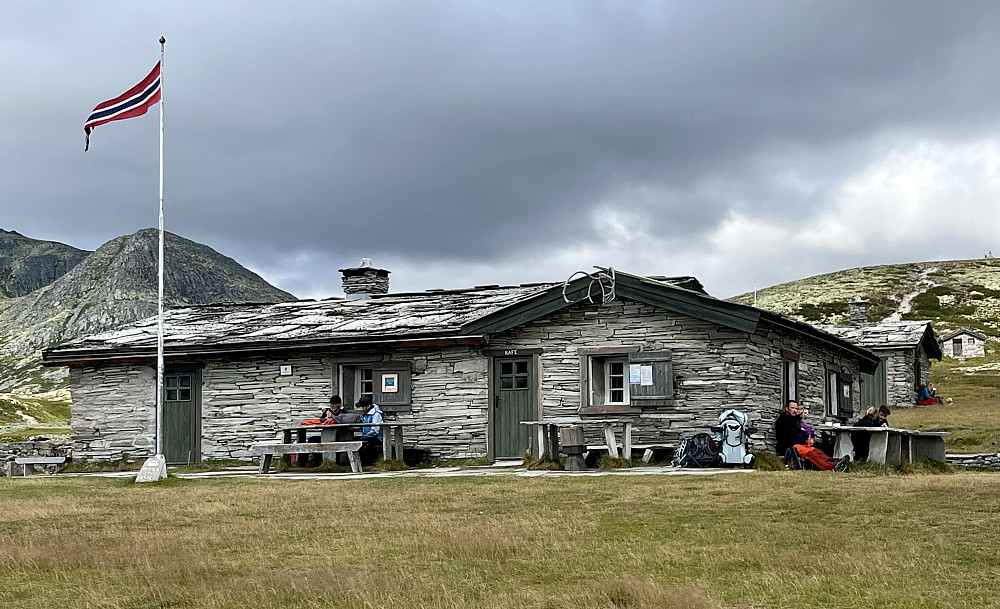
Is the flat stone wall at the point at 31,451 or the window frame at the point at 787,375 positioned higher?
the window frame at the point at 787,375

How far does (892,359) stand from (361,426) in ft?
96.9

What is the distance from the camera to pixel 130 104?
66.3 ft

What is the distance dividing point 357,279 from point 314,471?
9.26 m

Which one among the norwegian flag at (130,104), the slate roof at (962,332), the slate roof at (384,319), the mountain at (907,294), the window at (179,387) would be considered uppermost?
the mountain at (907,294)

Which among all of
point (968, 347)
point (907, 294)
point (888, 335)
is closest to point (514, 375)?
point (888, 335)

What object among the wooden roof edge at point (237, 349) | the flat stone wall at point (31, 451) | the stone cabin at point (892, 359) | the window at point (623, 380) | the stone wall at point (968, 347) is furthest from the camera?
the stone wall at point (968, 347)

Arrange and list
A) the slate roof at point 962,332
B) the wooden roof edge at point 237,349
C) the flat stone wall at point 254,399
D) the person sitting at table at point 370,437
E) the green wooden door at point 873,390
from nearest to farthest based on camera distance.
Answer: the person sitting at table at point 370,437
the wooden roof edge at point 237,349
the flat stone wall at point 254,399
the green wooden door at point 873,390
the slate roof at point 962,332

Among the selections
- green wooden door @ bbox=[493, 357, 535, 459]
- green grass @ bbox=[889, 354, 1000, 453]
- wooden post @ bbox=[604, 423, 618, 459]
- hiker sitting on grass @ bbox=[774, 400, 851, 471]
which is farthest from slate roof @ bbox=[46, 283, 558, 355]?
green grass @ bbox=[889, 354, 1000, 453]

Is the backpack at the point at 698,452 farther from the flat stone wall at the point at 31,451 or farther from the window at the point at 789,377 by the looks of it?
the flat stone wall at the point at 31,451

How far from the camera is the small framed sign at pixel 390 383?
22.5m

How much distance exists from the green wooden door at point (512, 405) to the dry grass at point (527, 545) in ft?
18.9

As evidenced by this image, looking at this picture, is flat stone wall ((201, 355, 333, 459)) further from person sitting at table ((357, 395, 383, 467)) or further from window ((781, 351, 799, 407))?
window ((781, 351, 799, 407))

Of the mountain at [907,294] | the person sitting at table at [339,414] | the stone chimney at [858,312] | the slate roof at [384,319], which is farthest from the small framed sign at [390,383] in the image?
the mountain at [907,294]

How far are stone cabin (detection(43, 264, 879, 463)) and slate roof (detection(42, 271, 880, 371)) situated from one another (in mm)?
41
